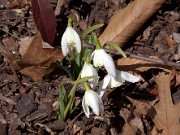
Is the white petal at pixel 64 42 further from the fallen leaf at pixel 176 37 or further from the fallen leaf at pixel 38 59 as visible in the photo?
the fallen leaf at pixel 176 37

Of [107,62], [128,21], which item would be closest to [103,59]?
[107,62]

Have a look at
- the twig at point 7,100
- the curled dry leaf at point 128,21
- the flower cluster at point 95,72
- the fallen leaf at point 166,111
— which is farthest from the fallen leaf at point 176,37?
the twig at point 7,100

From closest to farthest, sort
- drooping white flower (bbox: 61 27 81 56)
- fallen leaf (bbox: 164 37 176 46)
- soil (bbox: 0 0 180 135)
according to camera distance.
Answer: drooping white flower (bbox: 61 27 81 56) → soil (bbox: 0 0 180 135) → fallen leaf (bbox: 164 37 176 46)

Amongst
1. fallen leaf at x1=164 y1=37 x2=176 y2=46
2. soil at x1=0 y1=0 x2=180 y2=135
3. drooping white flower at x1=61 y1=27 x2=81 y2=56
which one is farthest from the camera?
fallen leaf at x1=164 y1=37 x2=176 y2=46

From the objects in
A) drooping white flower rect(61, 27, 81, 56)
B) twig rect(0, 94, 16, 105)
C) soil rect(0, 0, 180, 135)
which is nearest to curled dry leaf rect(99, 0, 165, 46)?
soil rect(0, 0, 180, 135)

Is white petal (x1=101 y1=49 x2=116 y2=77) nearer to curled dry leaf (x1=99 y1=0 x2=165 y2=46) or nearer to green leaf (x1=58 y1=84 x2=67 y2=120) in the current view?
green leaf (x1=58 y1=84 x2=67 y2=120)

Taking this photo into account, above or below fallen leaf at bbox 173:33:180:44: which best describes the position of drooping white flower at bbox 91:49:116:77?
above

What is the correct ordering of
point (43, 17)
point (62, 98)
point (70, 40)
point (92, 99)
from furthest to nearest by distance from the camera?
point (43, 17) < point (62, 98) < point (70, 40) < point (92, 99)

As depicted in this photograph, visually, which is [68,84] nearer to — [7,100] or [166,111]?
[7,100]
